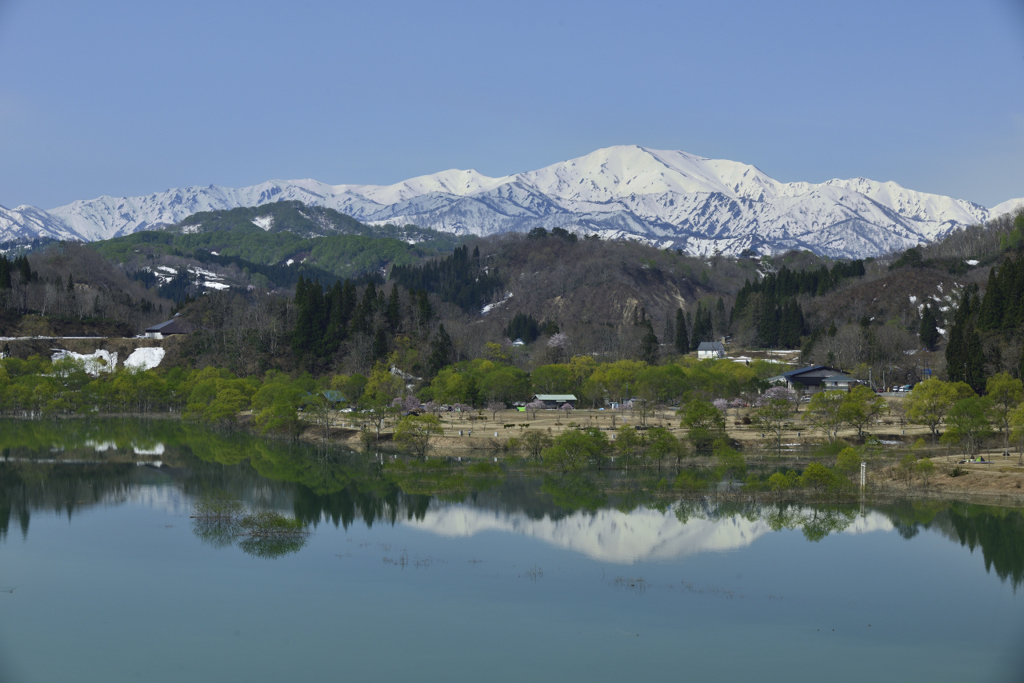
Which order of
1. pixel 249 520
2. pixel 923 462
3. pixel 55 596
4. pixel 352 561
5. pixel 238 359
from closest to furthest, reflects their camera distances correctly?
pixel 55 596
pixel 352 561
pixel 249 520
pixel 923 462
pixel 238 359

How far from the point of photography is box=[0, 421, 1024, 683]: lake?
85.2 ft

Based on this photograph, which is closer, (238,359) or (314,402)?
(314,402)

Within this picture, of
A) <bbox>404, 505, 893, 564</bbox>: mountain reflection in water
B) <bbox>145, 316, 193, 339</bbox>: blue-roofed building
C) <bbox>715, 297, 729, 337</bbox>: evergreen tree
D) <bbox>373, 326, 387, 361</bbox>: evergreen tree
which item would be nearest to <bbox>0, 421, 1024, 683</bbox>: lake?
<bbox>404, 505, 893, 564</bbox>: mountain reflection in water

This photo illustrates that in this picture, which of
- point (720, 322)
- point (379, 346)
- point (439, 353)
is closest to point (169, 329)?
point (379, 346)

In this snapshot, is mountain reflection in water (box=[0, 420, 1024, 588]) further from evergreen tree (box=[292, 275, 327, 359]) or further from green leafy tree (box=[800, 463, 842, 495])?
evergreen tree (box=[292, 275, 327, 359])

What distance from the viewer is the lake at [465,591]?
26.0 m

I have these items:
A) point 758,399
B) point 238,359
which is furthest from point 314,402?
point 758,399

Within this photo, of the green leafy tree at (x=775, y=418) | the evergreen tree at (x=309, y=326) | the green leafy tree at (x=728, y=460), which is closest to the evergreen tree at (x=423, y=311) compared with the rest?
the evergreen tree at (x=309, y=326)

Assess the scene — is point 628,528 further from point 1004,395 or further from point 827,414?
point 1004,395

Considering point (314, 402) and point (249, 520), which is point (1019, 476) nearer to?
point (249, 520)

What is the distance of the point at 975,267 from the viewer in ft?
481

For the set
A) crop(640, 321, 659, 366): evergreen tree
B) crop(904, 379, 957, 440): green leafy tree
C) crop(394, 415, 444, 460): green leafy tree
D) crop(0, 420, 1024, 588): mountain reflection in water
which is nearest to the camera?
crop(0, 420, 1024, 588): mountain reflection in water

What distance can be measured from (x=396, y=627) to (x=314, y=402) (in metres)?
51.9

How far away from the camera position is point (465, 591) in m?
32.6
